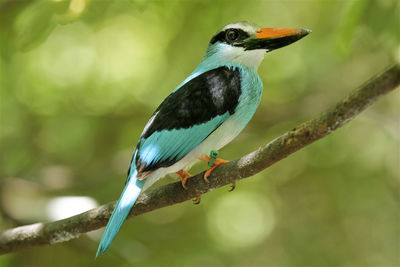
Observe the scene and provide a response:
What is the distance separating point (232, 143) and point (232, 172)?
2679 millimetres

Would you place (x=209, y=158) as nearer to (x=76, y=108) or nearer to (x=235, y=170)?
(x=235, y=170)

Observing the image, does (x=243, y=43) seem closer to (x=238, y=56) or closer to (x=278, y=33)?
(x=238, y=56)

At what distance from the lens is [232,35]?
12.0 ft

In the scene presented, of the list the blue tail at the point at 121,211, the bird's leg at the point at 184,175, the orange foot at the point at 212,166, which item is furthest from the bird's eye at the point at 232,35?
the blue tail at the point at 121,211

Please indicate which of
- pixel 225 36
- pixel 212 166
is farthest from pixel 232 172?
pixel 225 36

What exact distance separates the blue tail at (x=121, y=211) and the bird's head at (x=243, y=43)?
109cm

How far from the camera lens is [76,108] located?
5.87 m

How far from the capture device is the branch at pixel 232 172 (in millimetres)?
2037

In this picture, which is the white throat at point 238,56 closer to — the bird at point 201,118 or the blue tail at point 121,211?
the bird at point 201,118

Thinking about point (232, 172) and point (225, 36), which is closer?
point (232, 172)

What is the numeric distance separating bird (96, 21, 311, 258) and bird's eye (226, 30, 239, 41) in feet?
0.05

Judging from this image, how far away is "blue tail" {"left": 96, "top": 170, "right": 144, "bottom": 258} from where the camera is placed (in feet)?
9.07

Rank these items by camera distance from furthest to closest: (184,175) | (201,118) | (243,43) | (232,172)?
1. (243,43)
2. (184,175)
3. (201,118)
4. (232,172)

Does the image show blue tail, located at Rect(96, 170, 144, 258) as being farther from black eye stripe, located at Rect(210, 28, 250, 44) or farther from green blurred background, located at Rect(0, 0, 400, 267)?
green blurred background, located at Rect(0, 0, 400, 267)
